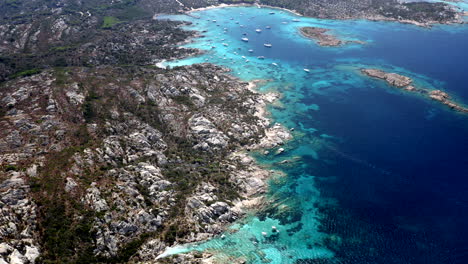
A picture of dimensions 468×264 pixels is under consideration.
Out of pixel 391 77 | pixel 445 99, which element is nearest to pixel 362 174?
pixel 445 99

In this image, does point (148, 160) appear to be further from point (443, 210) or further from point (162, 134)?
point (443, 210)

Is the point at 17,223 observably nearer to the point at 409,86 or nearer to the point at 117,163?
the point at 117,163

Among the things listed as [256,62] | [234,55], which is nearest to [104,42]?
[234,55]

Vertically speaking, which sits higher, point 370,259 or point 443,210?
point 443,210

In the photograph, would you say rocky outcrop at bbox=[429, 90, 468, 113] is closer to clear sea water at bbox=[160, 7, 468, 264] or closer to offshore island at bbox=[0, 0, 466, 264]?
offshore island at bbox=[0, 0, 466, 264]

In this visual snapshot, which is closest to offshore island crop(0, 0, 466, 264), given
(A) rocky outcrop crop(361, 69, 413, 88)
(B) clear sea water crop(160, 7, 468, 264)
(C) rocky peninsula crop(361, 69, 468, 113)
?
(C) rocky peninsula crop(361, 69, 468, 113)
